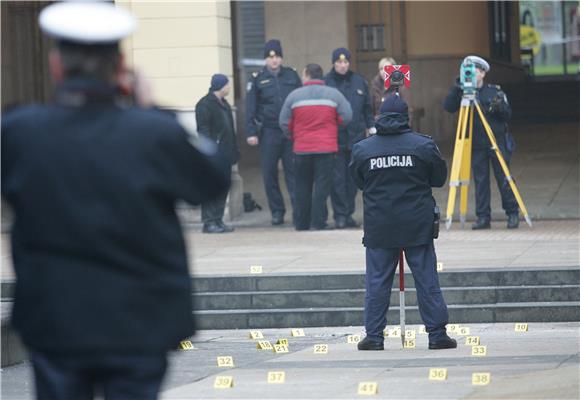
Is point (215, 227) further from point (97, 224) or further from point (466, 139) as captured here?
point (97, 224)

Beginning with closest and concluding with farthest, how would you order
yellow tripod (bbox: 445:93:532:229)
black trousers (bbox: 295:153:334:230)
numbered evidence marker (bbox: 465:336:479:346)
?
numbered evidence marker (bbox: 465:336:479:346) < yellow tripod (bbox: 445:93:532:229) < black trousers (bbox: 295:153:334:230)

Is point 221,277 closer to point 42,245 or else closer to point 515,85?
point 42,245

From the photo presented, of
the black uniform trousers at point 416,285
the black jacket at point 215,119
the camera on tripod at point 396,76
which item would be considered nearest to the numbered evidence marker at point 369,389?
the black uniform trousers at point 416,285

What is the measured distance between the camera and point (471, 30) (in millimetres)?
27406

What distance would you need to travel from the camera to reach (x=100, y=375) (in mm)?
4238

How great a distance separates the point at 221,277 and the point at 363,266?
1.32m

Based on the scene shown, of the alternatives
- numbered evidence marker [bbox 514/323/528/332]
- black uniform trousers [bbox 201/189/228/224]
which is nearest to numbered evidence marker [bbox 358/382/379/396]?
numbered evidence marker [bbox 514/323/528/332]

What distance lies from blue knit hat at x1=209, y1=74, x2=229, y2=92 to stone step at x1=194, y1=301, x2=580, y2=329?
478cm

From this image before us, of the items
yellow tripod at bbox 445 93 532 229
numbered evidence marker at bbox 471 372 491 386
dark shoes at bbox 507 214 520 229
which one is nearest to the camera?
numbered evidence marker at bbox 471 372 491 386

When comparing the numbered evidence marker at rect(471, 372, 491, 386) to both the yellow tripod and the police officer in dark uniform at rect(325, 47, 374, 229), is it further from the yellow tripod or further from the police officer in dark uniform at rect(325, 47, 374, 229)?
the police officer in dark uniform at rect(325, 47, 374, 229)

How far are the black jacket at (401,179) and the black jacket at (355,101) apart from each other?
6.88 metres

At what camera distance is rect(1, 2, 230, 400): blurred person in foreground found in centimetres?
415

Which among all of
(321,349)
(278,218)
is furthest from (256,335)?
(278,218)

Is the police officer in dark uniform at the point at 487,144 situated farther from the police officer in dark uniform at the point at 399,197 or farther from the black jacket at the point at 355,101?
the police officer in dark uniform at the point at 399,197
